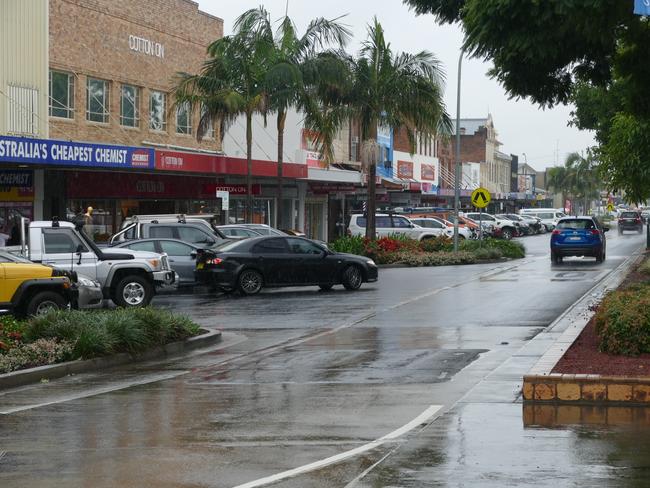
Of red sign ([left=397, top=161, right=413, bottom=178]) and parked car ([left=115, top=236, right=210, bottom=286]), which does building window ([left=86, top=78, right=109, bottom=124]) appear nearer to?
parked car ([left=115, top=236, right=210, bottom=286])

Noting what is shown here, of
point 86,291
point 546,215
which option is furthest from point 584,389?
point 546,215

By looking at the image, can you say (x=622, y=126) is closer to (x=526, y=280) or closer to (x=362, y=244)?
(x=526, y=280)

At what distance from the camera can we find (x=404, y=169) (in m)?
82.2

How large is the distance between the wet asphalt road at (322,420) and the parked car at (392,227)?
31711 millimetres

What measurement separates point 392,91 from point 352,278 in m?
15.1

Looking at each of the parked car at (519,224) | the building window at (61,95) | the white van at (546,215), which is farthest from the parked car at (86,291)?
the white van at (546,215)

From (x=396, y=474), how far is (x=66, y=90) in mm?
33272

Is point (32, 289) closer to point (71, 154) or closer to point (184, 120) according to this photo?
point (71, 154)

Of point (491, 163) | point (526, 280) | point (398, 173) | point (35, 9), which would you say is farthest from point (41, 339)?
point (491, 163)

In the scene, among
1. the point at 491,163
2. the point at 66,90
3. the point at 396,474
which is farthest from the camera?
the point at 491,163

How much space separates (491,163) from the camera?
124 meters

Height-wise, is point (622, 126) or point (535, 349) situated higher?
point (622, 126)

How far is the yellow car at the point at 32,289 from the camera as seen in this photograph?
61.4 ft

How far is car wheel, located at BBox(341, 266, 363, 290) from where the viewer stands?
95.9 ft
